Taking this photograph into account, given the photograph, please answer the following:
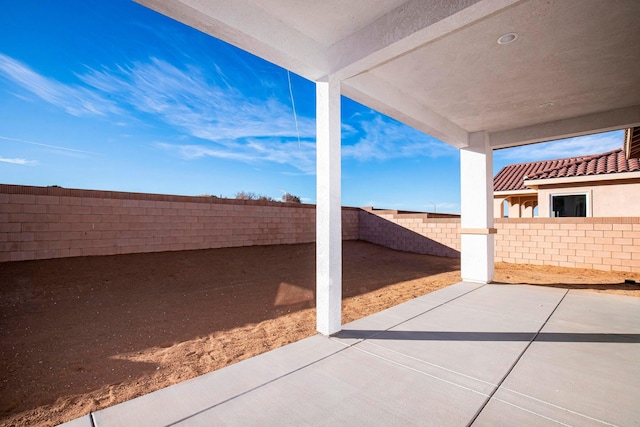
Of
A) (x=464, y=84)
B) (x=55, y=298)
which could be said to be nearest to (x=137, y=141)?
(x=55, y=298)

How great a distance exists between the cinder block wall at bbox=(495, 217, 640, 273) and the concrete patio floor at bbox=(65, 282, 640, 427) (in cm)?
544

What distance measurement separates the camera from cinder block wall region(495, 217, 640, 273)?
7.57m

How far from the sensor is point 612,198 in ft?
32.9

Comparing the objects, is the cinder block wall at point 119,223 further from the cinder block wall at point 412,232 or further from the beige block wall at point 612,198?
the beige block wall at point 612,198

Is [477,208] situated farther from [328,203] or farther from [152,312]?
[152,312]

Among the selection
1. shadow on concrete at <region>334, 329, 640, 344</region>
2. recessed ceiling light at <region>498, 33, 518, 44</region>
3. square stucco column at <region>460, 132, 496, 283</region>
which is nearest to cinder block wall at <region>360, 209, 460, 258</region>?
square stucco column at <region>460, 132, 496, 283</region>

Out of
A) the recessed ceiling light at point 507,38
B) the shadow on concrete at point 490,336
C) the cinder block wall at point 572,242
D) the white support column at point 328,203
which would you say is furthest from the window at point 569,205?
the white support column at point 328,203

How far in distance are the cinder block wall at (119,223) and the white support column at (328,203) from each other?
6310 millimetres

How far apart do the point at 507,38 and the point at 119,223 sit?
27.5ft

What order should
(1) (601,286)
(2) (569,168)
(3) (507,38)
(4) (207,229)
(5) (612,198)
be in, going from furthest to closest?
(2) (569,168), (5) (612,198), (4) (207,229), (1) (601,286), (3) (507,38)

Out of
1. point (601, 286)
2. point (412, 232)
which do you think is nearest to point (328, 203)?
point (601, 286)

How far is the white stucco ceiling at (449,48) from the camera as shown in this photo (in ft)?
8.16

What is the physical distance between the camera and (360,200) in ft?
47.4

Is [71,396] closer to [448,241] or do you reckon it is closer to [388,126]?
[448,241]
